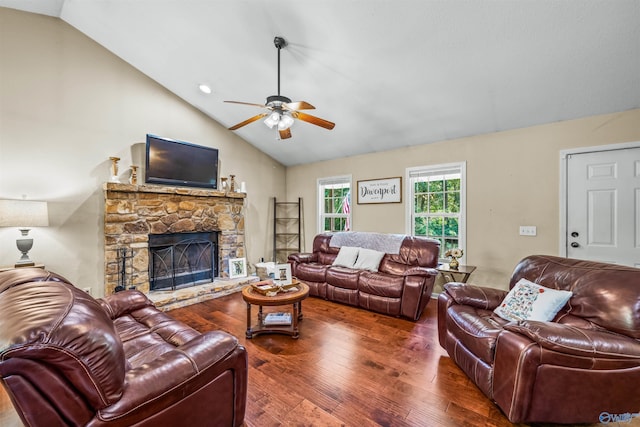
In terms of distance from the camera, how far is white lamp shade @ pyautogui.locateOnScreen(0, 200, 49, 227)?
262 cm

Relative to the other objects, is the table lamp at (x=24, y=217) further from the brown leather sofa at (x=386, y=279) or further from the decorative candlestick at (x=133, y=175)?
the brown leather sofa at (x=386, y=279)

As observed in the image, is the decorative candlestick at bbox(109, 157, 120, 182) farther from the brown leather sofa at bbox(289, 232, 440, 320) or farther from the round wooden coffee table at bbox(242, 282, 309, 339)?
the brown leather sofa at bbox(289, 232, 440, 320)

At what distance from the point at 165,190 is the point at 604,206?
5452mm

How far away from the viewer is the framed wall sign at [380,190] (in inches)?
175

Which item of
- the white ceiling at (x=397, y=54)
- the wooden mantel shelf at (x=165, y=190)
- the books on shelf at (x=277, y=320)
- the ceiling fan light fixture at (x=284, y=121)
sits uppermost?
the white ceiling at (x=397, y=54)

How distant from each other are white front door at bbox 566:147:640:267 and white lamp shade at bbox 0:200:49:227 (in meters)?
5.80

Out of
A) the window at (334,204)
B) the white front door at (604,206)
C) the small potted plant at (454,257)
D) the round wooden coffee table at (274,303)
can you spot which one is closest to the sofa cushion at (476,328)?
the small potted plant at (454,257)

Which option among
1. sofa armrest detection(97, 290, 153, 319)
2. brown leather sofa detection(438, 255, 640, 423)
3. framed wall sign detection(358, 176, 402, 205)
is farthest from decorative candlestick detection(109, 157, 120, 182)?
brown leather sofa detection(438, 255, 640, 423)

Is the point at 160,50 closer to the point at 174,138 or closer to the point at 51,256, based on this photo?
the point at 174,138

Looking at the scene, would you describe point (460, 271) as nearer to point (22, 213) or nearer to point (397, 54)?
point (397, 54)

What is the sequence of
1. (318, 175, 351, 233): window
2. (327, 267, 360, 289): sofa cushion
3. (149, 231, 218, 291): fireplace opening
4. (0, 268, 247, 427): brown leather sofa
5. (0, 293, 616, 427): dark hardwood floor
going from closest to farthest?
(0, 268, 247, 427): brown leather sofa, (0, 293, 616, 427): dark hardwood floor, (327, 267, 360, 289): sofa cushion, (149, 231, 218, 291): fireplace opening, (318, 175, 351, 233): window

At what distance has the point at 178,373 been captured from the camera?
1.20 metres

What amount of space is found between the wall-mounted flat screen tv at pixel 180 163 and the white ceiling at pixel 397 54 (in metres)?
0.83

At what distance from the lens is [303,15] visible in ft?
8.29
